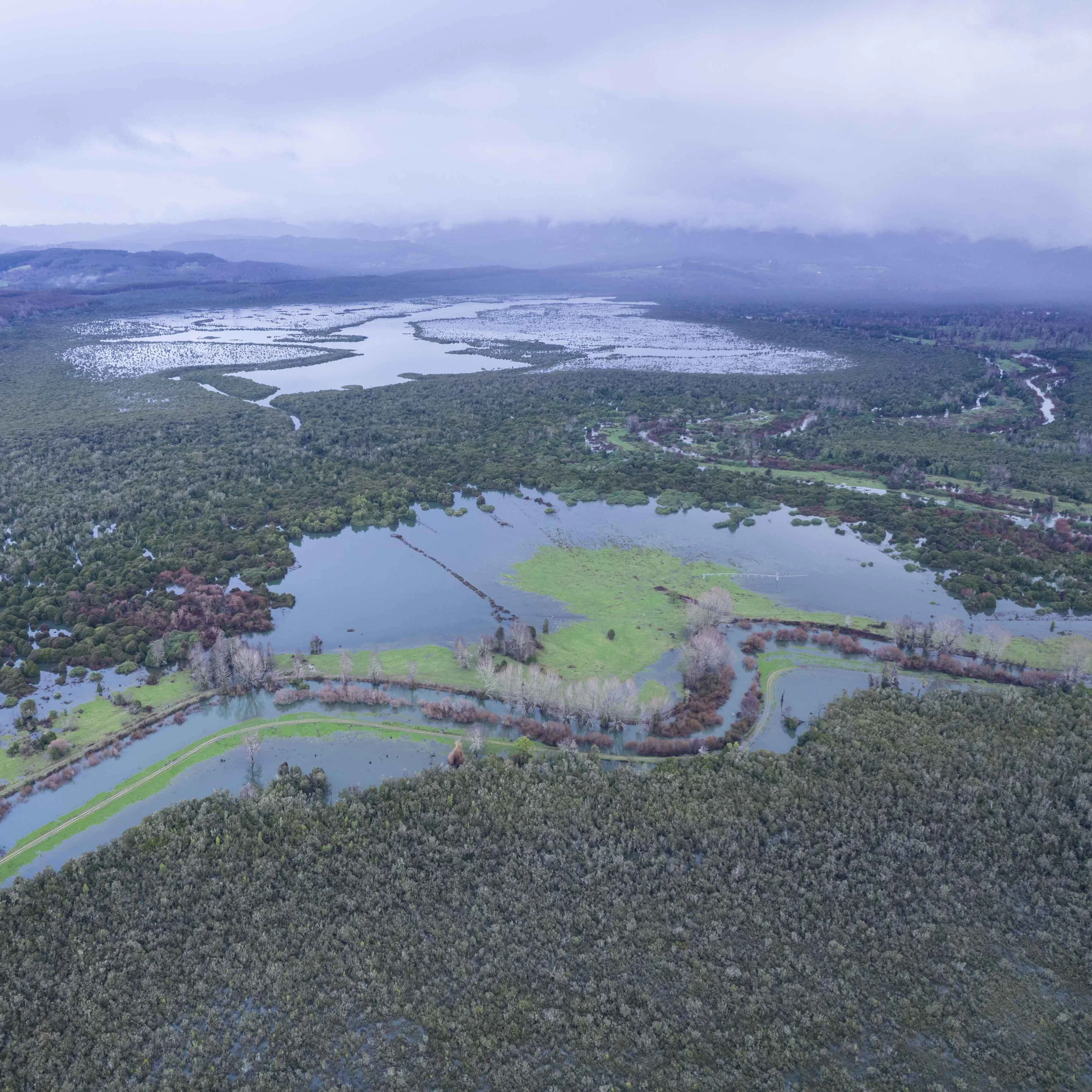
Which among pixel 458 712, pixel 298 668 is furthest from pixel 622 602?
pixel 298 668

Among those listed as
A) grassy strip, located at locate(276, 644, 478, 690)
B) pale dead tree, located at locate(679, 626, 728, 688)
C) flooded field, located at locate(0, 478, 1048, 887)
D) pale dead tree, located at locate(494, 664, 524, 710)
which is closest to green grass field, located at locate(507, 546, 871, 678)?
flooded field, located at locate(0, 478, 1048, 887)

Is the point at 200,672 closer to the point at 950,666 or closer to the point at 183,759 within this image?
the point at 183,759

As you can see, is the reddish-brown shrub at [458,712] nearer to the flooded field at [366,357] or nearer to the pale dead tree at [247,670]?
A: the pale dead tree at [247,670]

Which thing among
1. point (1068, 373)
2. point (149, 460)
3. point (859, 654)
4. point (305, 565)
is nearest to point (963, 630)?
point (859, 654)

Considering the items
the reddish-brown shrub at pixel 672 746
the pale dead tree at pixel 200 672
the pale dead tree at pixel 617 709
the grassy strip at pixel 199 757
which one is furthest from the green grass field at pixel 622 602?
the pale dead tree at pixel 200 672

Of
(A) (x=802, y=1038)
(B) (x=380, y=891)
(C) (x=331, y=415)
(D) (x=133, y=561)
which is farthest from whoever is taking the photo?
(C) (x=331, y=415)

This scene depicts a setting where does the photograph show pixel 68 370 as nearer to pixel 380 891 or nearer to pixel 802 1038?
pixel 380 891

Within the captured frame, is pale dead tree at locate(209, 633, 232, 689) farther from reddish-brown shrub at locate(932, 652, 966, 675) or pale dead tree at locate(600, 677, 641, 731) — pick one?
reddish-brown shrub at locate(932, 652, 966, 675)
